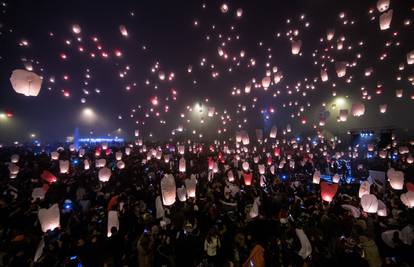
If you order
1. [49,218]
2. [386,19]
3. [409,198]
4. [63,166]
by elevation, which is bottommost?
[409,198]

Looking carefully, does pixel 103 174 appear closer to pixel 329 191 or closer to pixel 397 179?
pixel 329 191

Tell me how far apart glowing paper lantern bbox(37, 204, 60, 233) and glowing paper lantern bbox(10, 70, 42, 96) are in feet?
10.8

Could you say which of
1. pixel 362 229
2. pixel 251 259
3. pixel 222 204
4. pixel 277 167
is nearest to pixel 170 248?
pixel 251 259

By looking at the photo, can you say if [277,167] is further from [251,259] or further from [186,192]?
[251,259]

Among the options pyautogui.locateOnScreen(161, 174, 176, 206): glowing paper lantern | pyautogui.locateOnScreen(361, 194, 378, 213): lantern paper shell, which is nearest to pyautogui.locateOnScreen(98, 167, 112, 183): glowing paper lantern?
pyautogui.locateOnScreen(161, 174, 176, 206): glowing paper lantern

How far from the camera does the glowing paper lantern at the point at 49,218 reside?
5.91m

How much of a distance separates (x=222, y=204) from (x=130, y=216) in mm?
3611

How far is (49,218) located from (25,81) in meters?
3.77

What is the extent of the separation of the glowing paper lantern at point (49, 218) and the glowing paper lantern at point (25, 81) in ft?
10.8

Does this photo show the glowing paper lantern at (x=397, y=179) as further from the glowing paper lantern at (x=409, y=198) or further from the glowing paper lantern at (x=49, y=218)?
the glowing paper lantern at (x=49, y=218)

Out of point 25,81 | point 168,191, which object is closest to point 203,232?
point 168,191

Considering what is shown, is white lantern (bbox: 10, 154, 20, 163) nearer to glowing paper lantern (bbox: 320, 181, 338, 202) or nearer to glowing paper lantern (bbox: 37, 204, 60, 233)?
glowing paper lantern (bbox: 37, 204, 60, 233)

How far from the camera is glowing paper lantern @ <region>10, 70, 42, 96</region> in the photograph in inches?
210

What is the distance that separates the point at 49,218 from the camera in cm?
600
